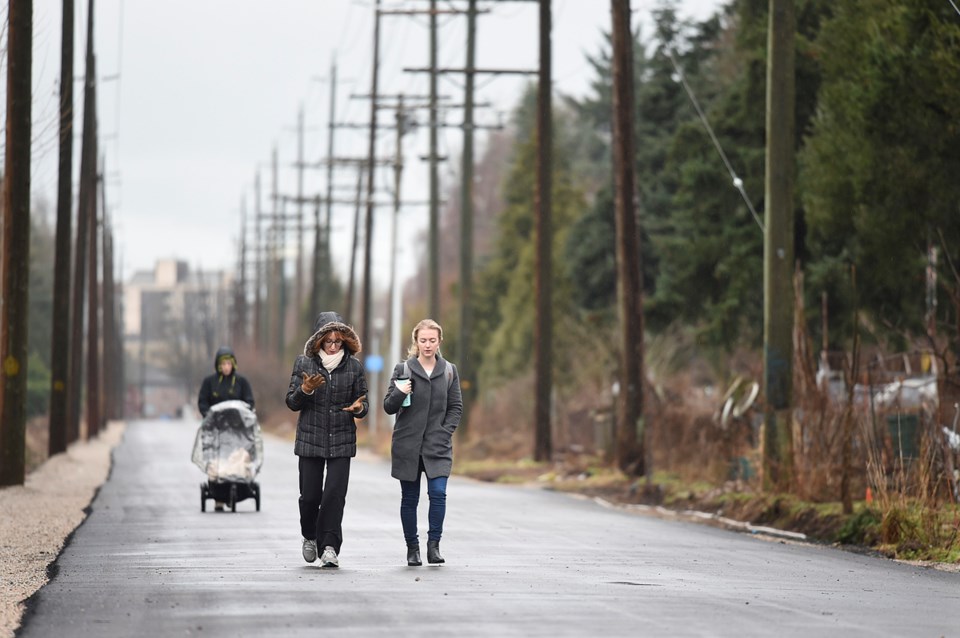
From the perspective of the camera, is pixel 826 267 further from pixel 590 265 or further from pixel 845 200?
pixel 590 265

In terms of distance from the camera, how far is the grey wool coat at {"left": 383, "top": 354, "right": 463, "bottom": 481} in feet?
48.4

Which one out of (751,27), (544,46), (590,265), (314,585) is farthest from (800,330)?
(590,265)

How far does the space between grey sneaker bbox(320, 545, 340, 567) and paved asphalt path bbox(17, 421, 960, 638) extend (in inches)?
4.6

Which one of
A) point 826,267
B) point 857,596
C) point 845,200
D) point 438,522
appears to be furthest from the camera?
point 826,267

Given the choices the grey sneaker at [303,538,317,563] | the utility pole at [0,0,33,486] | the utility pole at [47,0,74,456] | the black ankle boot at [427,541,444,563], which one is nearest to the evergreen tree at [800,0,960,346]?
the black ankle boot at [427,541,444,563]

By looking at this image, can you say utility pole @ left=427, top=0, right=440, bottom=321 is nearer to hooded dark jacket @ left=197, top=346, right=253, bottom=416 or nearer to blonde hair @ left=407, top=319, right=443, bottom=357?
hooded dark jacket @ left=197, top=346, right=253, bottom=416

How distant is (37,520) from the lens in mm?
21734

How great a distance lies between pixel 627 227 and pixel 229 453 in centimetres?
1004

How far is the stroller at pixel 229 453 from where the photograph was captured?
2338 cm

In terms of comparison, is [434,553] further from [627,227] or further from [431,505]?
[627,227]

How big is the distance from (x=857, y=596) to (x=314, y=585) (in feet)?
12.6

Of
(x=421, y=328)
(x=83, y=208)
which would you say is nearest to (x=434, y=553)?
(x=421, y=328)

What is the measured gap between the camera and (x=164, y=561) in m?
15.7

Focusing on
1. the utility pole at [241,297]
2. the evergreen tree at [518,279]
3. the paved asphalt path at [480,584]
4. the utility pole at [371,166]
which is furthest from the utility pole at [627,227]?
the utility pole at [241,297]
